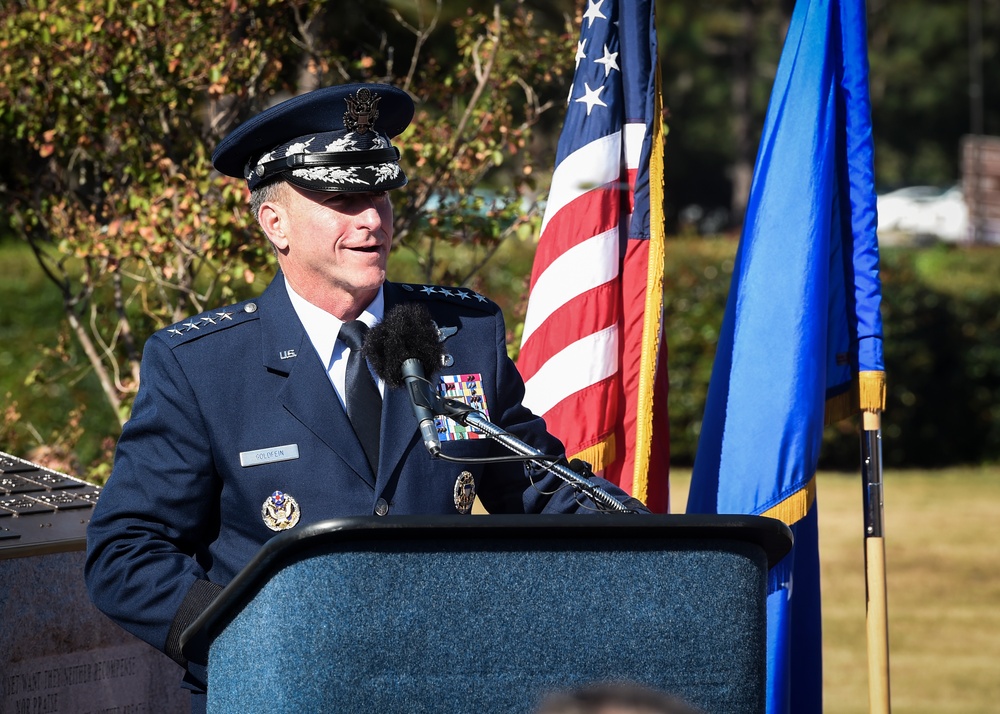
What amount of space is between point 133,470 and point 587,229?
1.89m

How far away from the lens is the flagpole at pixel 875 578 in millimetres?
3465

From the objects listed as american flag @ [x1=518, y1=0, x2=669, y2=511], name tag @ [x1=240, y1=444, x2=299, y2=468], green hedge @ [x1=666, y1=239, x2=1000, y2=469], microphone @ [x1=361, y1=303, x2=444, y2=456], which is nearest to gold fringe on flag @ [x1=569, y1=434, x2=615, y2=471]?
american flag @ [x1=518, y1=0, x2=669, y2=511]

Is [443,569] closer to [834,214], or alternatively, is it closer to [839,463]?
[834,214]

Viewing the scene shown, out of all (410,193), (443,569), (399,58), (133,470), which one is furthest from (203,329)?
(399,58)

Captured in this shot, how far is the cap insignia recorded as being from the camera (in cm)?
272

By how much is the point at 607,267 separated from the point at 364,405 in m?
1.51

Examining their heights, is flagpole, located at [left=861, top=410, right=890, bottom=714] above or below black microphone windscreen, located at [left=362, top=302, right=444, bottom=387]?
below

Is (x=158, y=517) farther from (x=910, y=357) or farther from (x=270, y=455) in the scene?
(x=910, y=357)

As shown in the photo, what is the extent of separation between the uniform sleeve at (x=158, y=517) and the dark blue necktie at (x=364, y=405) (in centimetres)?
29

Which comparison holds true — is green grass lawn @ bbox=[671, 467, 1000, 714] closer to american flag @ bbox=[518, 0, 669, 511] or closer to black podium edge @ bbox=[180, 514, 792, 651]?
american flag @ bbox=[518, 0, 669, 511]

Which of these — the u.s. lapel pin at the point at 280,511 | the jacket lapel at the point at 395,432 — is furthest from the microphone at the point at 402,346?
the u.s. lapel pin at the point at 280,511

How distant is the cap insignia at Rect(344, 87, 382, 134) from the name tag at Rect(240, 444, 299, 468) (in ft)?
2.24

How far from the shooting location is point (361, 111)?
2.74 metres

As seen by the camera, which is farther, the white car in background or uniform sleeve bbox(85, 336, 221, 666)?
the white car in background
